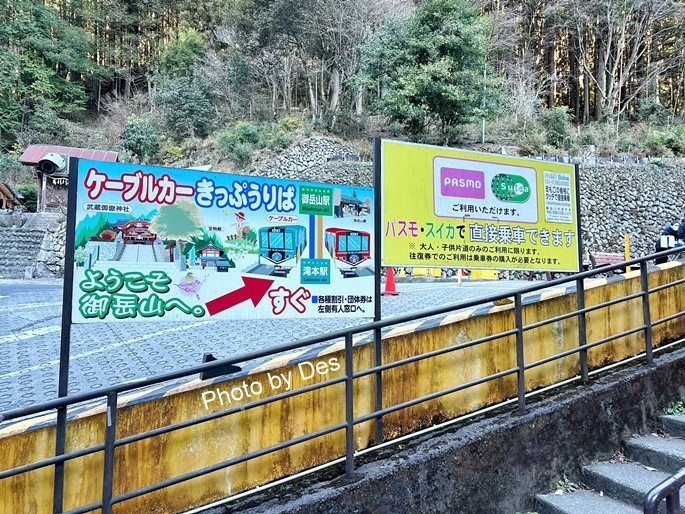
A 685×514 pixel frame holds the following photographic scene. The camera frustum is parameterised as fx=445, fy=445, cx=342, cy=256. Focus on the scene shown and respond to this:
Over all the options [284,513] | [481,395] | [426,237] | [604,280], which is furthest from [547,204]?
[284,513]

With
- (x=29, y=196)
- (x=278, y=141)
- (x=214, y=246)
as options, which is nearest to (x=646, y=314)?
(x=214, y=246)

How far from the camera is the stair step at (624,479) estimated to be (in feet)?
9.34

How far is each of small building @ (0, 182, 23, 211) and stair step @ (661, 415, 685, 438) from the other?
26.6 m

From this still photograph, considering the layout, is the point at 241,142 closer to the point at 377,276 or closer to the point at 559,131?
the point at 559,131

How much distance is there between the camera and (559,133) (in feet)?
74.8

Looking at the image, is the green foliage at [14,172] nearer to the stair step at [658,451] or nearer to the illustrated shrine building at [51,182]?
the illustrated shrine building at [51,182]

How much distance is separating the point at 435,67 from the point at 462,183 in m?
17.9

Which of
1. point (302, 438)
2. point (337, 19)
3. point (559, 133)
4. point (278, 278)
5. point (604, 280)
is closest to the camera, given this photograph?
point (302, 438)

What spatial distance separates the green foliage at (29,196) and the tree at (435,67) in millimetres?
19357

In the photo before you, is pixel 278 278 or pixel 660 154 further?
pixel 660 154

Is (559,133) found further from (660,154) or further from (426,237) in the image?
(426,237)

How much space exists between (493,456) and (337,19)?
2571 centimetres

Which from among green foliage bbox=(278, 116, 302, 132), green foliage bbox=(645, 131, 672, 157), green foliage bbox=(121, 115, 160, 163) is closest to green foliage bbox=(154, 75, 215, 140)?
green foliage bbox=(121, 115, 160, 163)

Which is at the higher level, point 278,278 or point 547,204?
point 547,204
